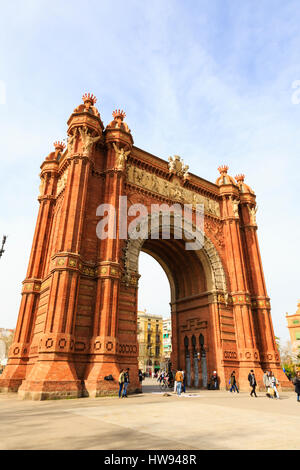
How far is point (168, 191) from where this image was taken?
995 inches

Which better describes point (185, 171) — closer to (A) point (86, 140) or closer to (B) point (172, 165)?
(B) point (172, 165)

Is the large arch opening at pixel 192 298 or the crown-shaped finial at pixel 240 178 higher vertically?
the crown-shaped finial at pixel 240 178

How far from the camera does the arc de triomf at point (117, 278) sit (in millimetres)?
16297

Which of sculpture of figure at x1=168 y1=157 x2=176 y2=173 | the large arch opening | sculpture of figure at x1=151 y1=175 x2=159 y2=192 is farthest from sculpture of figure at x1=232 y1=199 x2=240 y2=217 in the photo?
sculpture of figure at x1=151 y1=175 x2=159 y2=192

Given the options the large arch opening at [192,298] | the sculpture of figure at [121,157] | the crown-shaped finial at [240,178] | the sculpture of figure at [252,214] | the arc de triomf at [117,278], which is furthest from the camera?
the crown-shaped finial at [240,178]

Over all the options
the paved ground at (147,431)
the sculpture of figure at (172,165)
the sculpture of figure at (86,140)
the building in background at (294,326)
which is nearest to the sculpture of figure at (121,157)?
the sculpture of figure at (86,140)

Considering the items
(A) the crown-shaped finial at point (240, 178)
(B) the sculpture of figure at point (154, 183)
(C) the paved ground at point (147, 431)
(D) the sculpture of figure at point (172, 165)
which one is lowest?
(C) the paved ground at point (147, 431)

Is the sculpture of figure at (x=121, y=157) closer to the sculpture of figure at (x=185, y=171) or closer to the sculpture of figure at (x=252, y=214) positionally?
the sculpture of figure at (x=185, y=171)

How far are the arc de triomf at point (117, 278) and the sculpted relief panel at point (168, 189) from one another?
11 centimetres

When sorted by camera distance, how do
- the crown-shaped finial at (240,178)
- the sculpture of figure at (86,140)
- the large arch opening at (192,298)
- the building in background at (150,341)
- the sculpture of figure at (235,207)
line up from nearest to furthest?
the sculpture of figure at (86,140) → the large arch opening at (192,298) → the sculpture of figure at (235,207) → the crown-shaped finial at (240,178) → the building in background at (150,341)

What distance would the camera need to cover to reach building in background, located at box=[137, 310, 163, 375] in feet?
259

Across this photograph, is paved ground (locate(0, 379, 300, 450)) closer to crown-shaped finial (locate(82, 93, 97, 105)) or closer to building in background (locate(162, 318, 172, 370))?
crown-shaped finial (locate(82, 93, 97, 105))

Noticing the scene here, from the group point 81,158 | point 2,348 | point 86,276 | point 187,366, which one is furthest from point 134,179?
point 2,348
